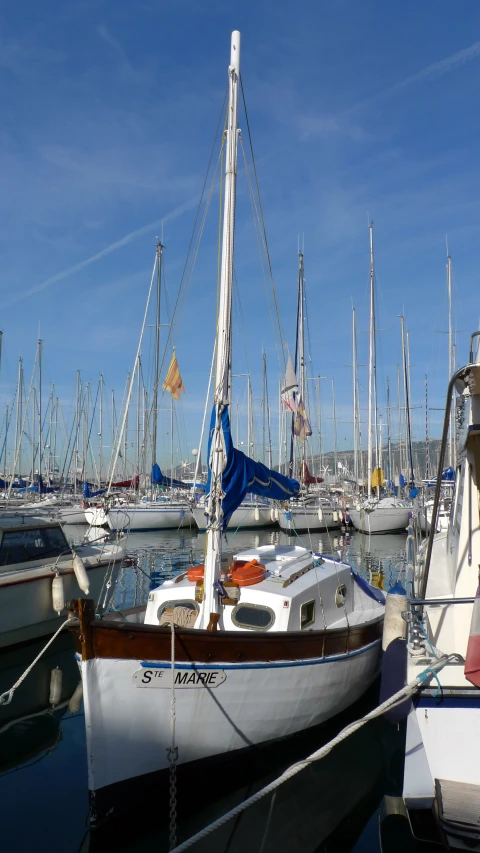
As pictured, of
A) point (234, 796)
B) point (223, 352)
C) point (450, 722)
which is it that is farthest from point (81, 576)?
point (450, 722)

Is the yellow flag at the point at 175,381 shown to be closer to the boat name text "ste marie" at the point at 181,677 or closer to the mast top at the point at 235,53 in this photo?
the mast top at the point at 235,53

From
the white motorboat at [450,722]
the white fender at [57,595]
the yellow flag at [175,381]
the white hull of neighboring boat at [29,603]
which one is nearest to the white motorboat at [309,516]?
the yellow flag at [175,381]

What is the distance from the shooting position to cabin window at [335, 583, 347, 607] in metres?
10.0

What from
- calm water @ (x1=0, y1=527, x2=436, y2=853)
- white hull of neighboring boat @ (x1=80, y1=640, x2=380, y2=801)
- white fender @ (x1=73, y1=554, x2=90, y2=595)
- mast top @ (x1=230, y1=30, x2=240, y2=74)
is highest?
mast top @ (x1=230, y1=30, x2=240, y2=74)

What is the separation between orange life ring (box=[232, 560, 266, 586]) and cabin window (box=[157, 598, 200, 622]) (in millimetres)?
697

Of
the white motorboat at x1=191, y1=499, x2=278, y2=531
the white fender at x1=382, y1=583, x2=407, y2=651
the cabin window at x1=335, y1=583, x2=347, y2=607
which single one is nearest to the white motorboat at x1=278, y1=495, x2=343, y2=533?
the white motorboat at x1=191, y1=499, x2=278, y2=531

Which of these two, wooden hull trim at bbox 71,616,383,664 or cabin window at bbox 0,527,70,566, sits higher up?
cabin window at bbox 0,527,70,566

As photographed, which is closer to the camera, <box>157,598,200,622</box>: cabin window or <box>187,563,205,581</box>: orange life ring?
<box>157,598,200,622</box>: cabin window

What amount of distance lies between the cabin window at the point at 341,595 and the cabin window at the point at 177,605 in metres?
2.61

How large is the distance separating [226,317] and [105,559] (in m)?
8.94

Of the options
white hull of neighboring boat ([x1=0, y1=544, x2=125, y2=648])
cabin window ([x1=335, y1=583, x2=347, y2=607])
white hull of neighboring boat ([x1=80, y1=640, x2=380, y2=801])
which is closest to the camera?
white hull of neighboring boat ([x1=80, y1=640, x2=380, y2=801])

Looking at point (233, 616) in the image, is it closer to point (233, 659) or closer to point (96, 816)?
point (233, 659)

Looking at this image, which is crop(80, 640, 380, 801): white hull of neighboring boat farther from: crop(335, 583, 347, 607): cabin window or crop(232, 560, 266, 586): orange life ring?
crop(335, 583, 347, 607): cabin window

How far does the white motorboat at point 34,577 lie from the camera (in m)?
12.1
